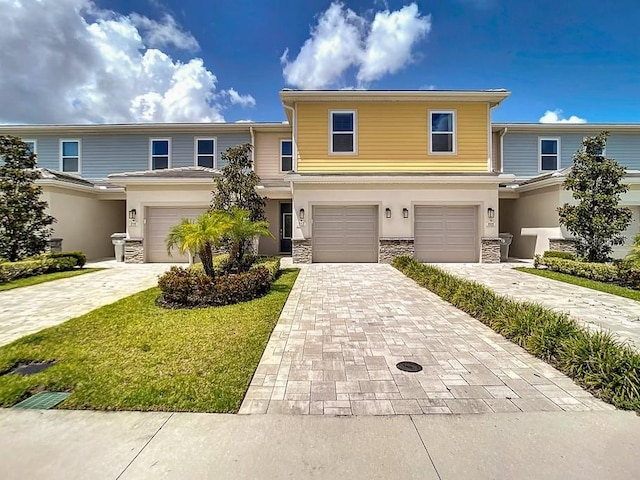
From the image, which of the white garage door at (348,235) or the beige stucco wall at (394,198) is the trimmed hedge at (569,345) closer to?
the beige stucco wall at (394,198)

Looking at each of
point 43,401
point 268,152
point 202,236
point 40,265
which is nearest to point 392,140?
point 268,152

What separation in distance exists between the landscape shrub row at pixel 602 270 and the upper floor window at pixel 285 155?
39.1ft

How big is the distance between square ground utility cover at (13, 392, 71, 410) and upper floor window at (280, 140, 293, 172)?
47.5 feet

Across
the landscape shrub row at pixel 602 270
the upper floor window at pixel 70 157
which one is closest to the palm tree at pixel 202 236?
the landscape shrub row at pixel 602 270

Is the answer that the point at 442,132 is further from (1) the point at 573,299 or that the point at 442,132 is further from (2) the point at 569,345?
(2) the point at 569,345

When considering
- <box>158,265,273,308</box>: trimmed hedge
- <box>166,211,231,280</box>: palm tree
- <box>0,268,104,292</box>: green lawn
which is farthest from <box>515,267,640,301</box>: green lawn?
<box>0,268,104,292</box>: green lawn

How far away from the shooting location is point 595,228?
35.0ft

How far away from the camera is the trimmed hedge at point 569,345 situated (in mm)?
3332

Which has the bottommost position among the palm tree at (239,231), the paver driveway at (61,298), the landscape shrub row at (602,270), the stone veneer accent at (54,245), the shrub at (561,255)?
the paver driveway at (61,298)

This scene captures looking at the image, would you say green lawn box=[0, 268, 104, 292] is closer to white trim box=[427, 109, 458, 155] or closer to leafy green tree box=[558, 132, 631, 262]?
white trim box=[427, 109, 458, 155]

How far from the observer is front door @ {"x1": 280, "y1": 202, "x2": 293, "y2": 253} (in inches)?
677

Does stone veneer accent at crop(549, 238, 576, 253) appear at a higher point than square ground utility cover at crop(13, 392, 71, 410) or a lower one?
higher

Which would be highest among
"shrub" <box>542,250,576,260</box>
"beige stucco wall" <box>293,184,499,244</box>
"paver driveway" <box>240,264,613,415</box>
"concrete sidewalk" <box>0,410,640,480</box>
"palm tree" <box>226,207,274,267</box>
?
"beige stucco wall" <box>293,184,499,244</box>

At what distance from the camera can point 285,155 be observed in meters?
16.9
